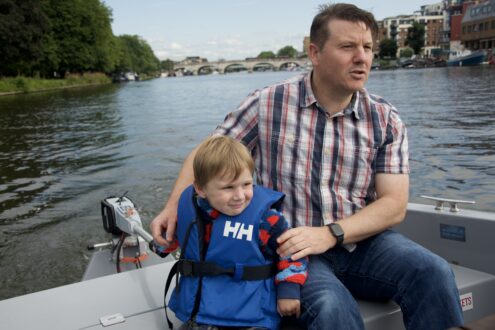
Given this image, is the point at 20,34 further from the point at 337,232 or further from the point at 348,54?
the point at 337,232

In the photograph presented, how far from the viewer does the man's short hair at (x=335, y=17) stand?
7.43ft

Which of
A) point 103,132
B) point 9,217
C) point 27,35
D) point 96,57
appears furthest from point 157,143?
point 96,57

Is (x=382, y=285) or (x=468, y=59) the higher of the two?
(x=382, y=285)

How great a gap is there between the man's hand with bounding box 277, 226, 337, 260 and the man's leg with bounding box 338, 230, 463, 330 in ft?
0.69

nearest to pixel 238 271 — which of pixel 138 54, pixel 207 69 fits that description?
pixel 138 54

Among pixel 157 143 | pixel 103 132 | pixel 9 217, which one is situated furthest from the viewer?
pixel 103 132

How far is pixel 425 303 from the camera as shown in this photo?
6.36 feet

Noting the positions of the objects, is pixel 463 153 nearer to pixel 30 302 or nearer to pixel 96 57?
pixel 30 302

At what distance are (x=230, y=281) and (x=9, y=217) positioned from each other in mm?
5968

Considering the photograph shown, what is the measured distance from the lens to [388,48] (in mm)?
101125

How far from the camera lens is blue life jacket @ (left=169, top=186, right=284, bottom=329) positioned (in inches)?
72.2

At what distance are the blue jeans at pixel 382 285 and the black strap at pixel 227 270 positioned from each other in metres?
0.18

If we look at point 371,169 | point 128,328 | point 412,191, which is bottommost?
point 412,191

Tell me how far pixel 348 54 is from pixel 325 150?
421 mm
